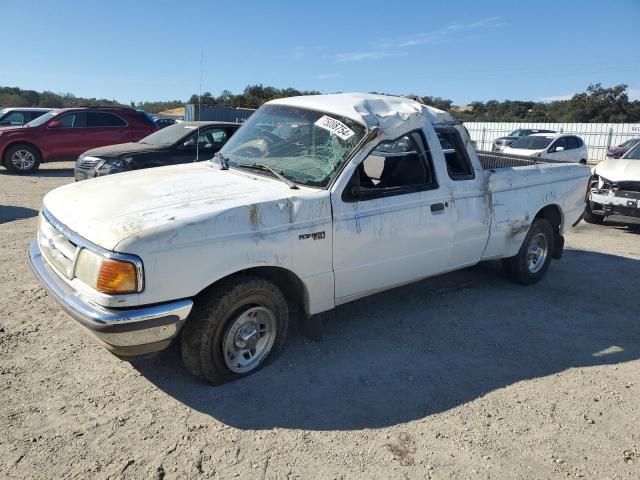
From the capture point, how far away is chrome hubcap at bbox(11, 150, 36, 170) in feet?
45.3

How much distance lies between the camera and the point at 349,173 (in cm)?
380

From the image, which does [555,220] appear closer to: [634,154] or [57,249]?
[634,154]

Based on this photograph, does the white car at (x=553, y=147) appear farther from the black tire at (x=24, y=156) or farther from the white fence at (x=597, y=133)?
the black tire at (x=24, y=156)

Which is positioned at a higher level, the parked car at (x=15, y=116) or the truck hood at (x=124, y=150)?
the parked car at (x=15, y=116)

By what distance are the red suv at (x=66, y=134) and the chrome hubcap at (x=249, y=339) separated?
1246cm

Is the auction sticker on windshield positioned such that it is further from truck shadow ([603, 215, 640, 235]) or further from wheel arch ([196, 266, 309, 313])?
truck shadow ([603, 215, 640, 235])

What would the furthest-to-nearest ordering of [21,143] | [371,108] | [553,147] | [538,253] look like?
[553,147] < [21,143] < [538,253] < [371,108]

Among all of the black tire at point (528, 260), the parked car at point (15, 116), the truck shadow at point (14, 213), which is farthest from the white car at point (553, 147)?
the parked car at point (15, 116)

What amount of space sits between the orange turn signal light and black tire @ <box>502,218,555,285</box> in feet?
13.8

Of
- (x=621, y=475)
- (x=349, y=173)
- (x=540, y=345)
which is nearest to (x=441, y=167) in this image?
(x=349, y=173)

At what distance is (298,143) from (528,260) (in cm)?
320

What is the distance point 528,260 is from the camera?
582 cm

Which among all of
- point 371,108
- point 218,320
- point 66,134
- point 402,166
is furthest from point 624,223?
point 66,134

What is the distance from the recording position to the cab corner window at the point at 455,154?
4.71 m
